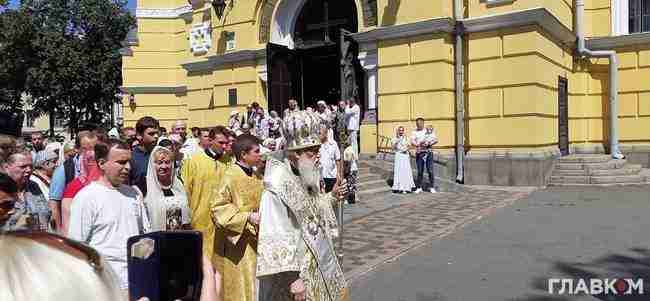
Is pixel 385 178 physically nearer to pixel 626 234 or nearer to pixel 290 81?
pixel 290 81

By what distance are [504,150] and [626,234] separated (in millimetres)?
6110

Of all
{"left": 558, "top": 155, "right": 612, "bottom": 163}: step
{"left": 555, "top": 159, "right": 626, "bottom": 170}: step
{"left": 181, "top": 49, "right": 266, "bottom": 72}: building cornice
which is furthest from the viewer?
{"left": 181, "top": 49, "right": 266, "bottom": 72}: building cornice

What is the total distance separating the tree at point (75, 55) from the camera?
33875 mm

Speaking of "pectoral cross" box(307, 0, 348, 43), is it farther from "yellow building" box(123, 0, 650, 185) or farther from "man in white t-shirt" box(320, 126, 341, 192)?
"man in white t-shirt" box(320, 126, 341, 192)

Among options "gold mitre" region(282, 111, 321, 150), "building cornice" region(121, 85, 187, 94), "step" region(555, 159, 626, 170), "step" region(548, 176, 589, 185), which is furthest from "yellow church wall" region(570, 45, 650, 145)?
"gold mitre" region(282, 111, 321, 150)

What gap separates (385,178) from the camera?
559 inches

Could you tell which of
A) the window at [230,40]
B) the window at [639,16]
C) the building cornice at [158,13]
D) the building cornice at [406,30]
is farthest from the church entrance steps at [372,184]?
the building cornice at [158,13]

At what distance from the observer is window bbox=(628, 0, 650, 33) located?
1620cm

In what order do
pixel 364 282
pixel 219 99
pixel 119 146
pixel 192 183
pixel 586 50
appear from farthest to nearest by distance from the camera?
pixel 219 99 < pixel 586 50 < pixel 364 282 < pixel 192 183 < pixel 119 146

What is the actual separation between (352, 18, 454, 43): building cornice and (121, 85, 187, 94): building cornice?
9.99m

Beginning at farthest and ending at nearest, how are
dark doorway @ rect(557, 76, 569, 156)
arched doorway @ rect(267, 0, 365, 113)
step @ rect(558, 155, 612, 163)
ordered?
1. arched doorway @ rect(267, 0, 365, 113)
2. dark doorway @ rect(557, 76, 569, 156)
3. step @ rect(558, 155, 612, 163)

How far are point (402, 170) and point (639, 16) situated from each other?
29.0ft

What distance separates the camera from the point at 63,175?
222 inches

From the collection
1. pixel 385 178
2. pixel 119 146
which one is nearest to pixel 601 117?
pixel 385 178
